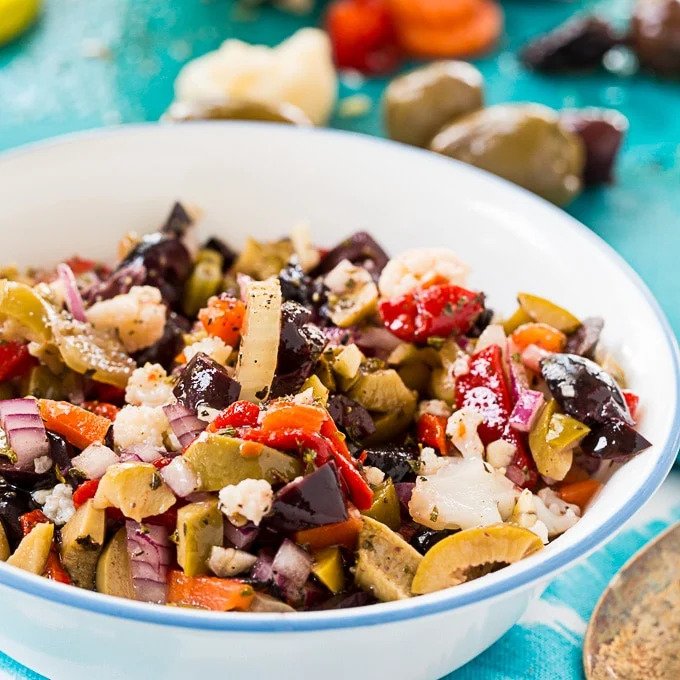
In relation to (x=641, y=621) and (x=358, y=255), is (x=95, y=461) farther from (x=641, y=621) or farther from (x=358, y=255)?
(x=641, y=621)

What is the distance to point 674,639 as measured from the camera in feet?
8.43

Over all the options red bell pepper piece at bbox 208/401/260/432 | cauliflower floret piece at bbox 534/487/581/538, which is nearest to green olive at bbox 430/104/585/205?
cauliflower floret piece at bbox 534/487/581/538

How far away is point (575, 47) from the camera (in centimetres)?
564

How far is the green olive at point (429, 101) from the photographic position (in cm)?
477

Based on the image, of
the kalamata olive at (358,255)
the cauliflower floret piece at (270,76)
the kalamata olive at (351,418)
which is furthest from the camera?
the cauliflower floret piece at (270,76)

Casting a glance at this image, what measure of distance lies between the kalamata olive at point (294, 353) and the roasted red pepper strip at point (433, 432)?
1.16 ft

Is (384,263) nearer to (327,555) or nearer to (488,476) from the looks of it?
(488,476)

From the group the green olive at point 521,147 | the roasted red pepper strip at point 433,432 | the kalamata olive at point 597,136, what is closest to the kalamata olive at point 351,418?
the roasted red pepper strip at point 433,432

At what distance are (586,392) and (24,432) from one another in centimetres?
141

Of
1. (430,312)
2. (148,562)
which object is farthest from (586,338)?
(148,562)

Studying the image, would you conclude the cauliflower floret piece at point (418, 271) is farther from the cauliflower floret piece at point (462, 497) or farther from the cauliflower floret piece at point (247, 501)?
the cauliflower floret piece at point (247, 501)

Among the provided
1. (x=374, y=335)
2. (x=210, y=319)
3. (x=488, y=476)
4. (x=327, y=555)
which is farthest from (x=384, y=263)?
(x=327, y=555)

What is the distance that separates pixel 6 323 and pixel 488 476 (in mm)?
1385

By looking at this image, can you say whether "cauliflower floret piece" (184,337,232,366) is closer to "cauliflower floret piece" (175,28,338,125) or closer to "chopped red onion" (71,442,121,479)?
"chopped red onion" (71,442,121,479)
